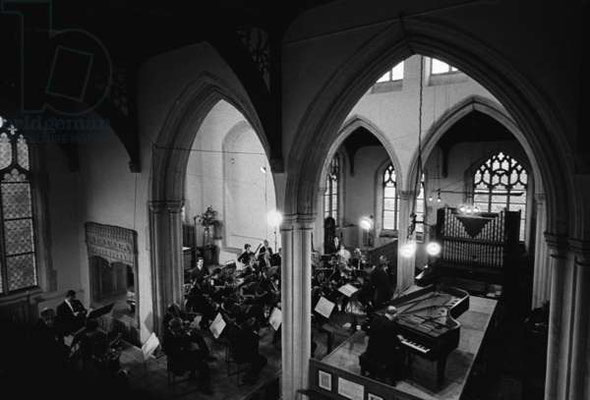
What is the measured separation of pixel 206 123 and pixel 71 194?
222 inches

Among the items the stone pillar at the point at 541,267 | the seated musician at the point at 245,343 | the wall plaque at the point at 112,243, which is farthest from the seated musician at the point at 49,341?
the stone pillar at the point at 541,267

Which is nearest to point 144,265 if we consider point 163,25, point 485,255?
point 163,25

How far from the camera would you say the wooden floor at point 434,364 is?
645 cm

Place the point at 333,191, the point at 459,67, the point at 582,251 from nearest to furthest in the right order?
the point at 582,251
the point at 459,67
the point at 333,191

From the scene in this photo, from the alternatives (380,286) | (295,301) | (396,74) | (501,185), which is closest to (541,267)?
(380,286)

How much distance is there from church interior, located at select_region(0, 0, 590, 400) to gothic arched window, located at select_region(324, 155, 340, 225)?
478 centimetres

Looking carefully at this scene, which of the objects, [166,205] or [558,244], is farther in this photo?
[166,205]

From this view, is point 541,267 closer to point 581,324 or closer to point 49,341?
point 581,324

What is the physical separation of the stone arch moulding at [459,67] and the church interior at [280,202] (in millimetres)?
28

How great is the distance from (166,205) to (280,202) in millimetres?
3513

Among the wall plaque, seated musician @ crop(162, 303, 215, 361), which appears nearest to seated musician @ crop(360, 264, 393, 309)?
seated musician @ crop(162, 303, 215, 361)

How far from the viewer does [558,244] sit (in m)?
4.73

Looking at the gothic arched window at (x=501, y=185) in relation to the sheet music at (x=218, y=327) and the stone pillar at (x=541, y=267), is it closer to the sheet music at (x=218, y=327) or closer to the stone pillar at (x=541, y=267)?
the stone pillar at (x=541, y=267)

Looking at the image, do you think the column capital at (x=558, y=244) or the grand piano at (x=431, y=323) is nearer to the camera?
the column capital at (x=558, y=244)
